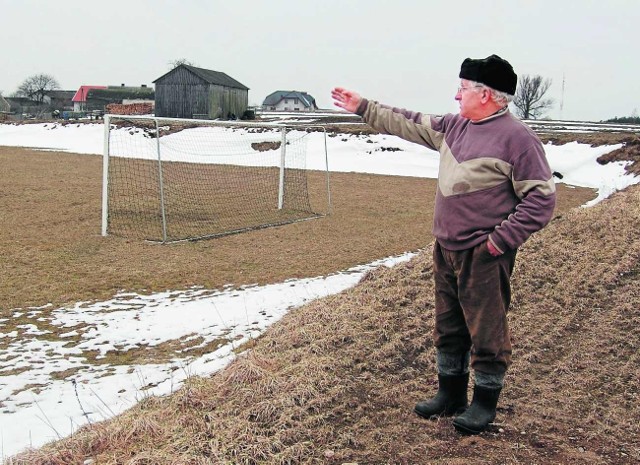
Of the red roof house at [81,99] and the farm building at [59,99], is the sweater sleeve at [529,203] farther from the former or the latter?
the farm building at [59,99]

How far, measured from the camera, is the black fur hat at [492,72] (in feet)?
8.30

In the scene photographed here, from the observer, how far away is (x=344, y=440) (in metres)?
2.66

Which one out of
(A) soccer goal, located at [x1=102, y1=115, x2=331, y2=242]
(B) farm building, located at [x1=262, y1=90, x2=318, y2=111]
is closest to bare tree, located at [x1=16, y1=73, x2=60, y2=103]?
(B) farm building, located at [x1=262, y1=90, x2=318, y2=111]

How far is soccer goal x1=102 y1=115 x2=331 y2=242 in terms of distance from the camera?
9383mm

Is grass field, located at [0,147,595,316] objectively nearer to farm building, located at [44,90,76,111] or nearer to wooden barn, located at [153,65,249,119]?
wooden barn, located at [153,65,249,119]

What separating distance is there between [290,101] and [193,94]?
154ft

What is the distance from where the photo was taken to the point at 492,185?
8.38 ft

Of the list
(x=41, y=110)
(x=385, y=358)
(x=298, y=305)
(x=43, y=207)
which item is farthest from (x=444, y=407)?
(x=41, y=110)

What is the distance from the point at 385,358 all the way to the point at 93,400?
5.77 feet

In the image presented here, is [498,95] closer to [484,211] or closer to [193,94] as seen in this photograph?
[484,211]

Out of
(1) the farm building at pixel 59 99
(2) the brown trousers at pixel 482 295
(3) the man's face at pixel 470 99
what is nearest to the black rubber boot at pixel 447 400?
(2) the brown trousers at pixel 482 295

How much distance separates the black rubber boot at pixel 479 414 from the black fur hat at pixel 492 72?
4.43ft

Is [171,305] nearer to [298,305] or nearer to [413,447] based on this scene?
[298,305]

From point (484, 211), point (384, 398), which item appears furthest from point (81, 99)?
point (484, 211)
